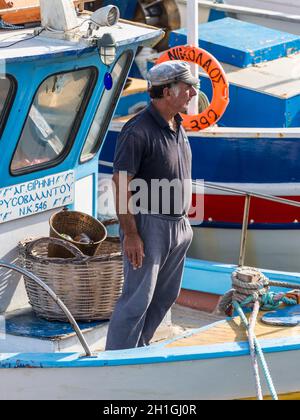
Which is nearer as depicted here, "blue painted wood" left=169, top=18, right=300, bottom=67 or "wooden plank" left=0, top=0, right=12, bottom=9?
"wooden plank" left=0, top=0, right=12, bottom=9

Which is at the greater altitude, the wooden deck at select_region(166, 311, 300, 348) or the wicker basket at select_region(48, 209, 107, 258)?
the wicker basket at select_region(48, 209, 107, 258)

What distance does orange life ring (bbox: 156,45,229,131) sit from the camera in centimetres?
772

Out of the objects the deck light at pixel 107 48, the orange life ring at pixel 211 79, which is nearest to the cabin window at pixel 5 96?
the deck light at pixel 107 48

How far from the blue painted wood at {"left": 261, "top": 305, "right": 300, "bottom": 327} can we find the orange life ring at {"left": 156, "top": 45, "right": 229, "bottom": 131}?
102 inches

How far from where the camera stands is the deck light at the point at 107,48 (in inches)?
222

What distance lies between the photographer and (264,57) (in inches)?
367

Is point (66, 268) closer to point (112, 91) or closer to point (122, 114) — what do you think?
point (112, 91)

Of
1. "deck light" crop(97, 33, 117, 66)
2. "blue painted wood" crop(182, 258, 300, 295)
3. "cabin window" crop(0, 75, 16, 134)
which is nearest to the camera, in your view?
"cabin window" crop(0, 75, 16, 134)

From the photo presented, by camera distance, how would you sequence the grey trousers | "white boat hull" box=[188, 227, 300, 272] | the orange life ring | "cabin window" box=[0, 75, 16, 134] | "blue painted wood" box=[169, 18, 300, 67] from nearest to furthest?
1. the grey trousers
2. "cabin window" box=[0, 75, 16, 134]
3. the orange life ring
4. "white boat hull" box=[188, 227, 300, 272]
5. "blue painted wood" box=[169, 18, 300, 67]

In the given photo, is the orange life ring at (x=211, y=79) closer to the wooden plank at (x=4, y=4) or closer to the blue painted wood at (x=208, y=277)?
the blue painted wood at (x=208, y=277)

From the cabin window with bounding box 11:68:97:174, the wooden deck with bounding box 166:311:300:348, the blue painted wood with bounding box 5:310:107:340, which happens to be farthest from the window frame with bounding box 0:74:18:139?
the wooden deck with bounding box 166:311:300:348

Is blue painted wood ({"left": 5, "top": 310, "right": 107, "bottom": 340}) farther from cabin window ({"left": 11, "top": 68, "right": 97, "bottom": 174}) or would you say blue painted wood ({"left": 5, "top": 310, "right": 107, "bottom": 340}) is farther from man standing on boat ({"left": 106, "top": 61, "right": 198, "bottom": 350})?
cabin window ({"left": 11, "top": 68, "right": 97, "bottom": 174})
